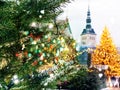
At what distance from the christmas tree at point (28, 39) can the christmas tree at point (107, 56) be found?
4312 centimetres

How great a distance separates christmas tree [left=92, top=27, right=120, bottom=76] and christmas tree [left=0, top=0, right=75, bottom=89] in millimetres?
43119

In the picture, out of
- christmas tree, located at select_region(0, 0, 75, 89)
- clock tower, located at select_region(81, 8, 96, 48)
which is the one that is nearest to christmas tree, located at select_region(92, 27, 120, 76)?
christmas tree, located at select_region(0, 0, 75, 89)

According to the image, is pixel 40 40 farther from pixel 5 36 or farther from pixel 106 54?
pixel 106 54

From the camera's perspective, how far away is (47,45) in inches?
79.5

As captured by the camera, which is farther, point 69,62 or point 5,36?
point 69,62

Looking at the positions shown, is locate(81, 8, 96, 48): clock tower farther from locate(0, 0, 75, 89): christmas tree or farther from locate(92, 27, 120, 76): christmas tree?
locate(0, 0, 75, 89): christmas tree

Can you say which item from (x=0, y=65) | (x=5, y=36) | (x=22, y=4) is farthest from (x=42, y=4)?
(x=0, y=65)

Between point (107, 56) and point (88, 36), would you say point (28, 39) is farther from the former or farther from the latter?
point (88, 36)

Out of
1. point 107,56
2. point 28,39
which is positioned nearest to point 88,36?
point 107,56

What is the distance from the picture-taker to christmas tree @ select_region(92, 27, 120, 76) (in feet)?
150

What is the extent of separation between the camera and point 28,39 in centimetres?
200

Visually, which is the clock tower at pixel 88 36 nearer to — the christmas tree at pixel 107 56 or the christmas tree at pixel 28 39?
the christmas tree at pixel 107 56

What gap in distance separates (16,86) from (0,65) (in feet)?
0.45

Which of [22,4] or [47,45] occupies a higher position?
[22,4]
